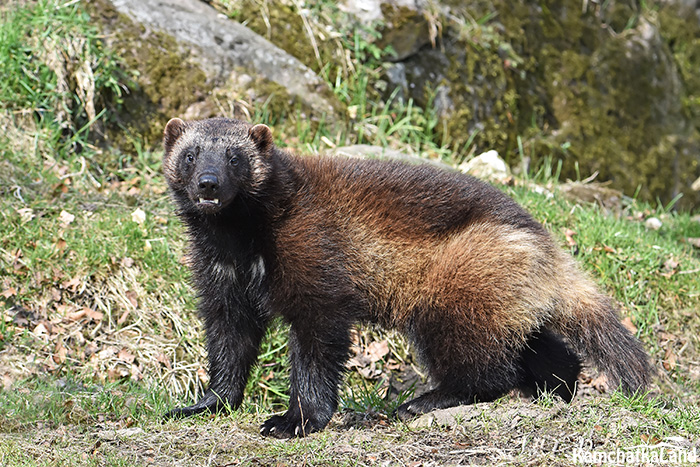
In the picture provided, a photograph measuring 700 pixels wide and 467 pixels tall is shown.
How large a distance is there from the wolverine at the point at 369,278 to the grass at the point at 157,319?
31 centimetres

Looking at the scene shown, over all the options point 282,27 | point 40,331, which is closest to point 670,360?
point 40,331

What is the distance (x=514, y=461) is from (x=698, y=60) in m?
9.90

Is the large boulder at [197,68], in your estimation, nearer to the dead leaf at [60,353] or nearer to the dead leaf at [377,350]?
the dead leaf at [60,353]

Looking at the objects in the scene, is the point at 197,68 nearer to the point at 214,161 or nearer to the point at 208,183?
the point at 214,161

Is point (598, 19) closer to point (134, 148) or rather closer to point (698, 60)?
point (698, 60)

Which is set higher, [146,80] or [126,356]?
[146,80]

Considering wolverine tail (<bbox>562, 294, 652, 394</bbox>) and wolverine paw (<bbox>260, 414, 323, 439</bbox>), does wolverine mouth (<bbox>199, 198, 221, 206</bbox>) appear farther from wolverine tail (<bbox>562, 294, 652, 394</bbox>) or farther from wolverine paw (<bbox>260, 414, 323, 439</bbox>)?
wolverine tail (<bbox>562, 294, 652, 394</bbox>)

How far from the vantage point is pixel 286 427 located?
4.17m

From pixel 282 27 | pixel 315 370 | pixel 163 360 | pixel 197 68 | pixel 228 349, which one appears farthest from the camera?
pixel 282 27

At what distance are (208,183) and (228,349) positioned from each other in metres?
1.14

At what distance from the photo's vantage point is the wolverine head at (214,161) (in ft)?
13.6

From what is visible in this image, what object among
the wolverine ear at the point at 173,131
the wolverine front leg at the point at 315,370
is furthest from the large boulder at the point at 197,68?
the wolverine front leg at the point at 315,370

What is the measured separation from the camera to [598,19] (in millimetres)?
10320

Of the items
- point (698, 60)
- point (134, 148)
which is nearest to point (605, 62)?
point (698, 60)
